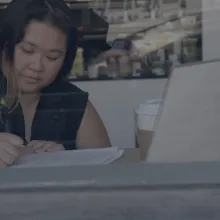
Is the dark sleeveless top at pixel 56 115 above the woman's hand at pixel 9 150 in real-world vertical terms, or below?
below

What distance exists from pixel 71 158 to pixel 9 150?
0.49 ft

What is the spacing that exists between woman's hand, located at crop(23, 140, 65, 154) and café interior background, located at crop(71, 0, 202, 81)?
0.52 m

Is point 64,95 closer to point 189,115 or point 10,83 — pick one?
point 10,83

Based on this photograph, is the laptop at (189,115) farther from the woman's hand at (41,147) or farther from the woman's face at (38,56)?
the woman's face at (38,56)

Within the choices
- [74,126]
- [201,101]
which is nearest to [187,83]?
[201,101]

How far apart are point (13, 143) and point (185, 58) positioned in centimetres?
86

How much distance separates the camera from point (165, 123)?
4.73 feet

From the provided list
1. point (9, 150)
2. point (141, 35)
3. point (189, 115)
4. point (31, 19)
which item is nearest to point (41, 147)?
point (9, 150)

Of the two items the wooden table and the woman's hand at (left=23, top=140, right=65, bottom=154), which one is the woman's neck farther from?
the wooden table

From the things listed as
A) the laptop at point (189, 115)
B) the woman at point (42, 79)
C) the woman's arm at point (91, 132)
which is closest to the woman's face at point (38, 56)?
the woman at point (42, 79)

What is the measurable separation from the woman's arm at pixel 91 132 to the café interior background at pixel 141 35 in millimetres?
152

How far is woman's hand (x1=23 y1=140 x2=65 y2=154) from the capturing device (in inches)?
77.3

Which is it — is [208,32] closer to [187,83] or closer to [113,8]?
[113,8]

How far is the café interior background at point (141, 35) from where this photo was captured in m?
2.59
